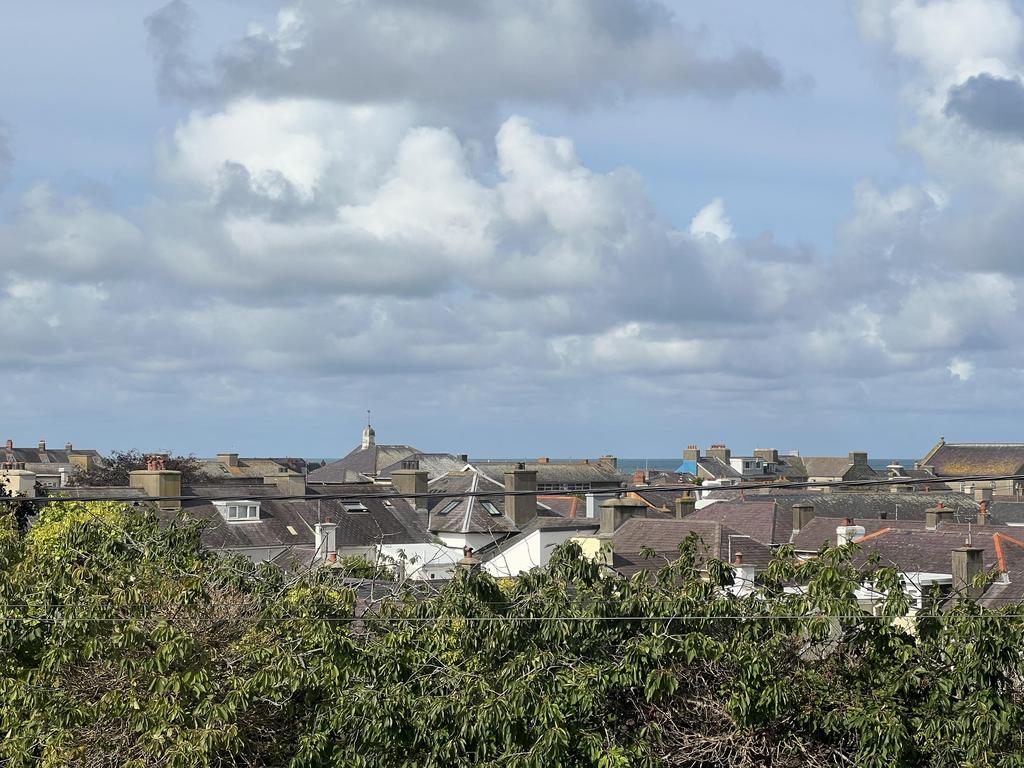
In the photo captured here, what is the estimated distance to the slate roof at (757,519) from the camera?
48781mm

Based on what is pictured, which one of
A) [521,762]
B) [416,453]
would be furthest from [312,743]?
[416,453]

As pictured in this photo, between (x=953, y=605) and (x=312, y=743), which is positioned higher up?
(x=953, y=605)

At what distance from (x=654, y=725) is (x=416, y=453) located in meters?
99.5

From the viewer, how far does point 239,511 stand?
48125 mm

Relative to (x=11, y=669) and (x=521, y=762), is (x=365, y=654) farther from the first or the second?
(x=11, y=669)

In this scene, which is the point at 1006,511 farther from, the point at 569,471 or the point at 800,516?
the point at 569,471

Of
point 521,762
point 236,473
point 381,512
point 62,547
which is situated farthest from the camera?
point 236,473

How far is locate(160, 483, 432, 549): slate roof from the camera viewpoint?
46.0 meters

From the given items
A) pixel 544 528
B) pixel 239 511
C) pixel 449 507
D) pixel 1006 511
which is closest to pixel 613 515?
pixel 544 528

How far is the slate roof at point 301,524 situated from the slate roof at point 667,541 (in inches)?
311

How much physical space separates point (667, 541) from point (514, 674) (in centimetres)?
2655

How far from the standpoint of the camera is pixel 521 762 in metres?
13.7

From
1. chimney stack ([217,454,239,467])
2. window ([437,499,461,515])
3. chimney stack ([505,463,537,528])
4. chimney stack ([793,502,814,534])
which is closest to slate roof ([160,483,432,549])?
window ([437,499,461,515])

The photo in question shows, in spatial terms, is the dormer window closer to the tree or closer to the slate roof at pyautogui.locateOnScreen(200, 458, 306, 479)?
the tree
